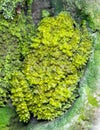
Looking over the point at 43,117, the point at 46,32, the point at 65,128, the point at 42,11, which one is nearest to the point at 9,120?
the point at 43,117

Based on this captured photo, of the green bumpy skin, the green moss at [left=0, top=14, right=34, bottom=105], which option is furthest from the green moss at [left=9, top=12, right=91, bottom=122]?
the green moss at [left=0, top=14, right=34, bottom=105]

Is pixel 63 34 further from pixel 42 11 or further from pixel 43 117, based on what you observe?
pixel 43 117

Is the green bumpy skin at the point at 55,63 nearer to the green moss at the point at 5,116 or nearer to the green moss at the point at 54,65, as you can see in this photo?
the green moss at the point at 54,65

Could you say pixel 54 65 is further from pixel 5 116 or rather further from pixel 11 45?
pixel 5 116

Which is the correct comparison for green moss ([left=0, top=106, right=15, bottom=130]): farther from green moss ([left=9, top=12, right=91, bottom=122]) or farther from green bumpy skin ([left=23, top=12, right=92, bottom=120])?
green bumpy skin ([left=23, top=12, right=92, bottom=120])

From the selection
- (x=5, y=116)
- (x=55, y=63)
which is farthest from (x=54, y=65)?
(x=5, y=116)

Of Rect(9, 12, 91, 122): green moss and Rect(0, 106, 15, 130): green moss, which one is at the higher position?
Rect(9, 12, 91, 122): green moss

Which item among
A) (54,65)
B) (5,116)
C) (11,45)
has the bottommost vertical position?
(5,116)

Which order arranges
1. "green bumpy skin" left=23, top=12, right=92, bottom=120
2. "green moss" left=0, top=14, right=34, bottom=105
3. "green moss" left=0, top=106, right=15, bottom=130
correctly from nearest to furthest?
"green bumpy skin" left=23, top=12, right=92, bottom=120 → "green moss" left=0, top=106, right=15, bottom=130 → "green moss" left=0, top=14, right=34, bottom=105
